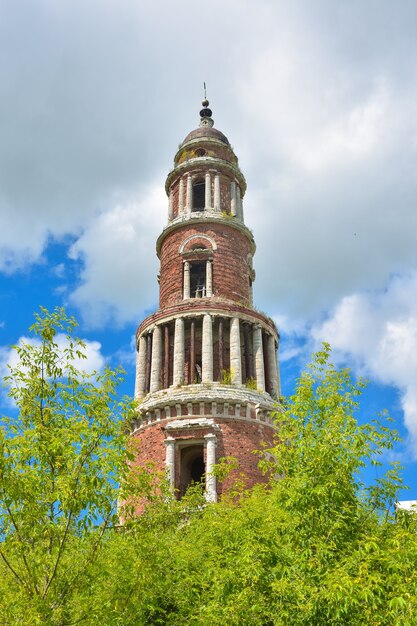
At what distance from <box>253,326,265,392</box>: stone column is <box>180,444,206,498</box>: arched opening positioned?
3.91 meters

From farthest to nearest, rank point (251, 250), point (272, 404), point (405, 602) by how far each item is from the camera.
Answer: point (251, 250)
point (272, 404)
point (405, 602)

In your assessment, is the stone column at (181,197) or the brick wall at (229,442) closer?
the brick wall at (229,442)

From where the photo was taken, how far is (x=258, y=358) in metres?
27.5

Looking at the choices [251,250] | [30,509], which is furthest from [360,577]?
[251,250]

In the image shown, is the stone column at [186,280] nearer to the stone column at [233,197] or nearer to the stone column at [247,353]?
the stone column at [247,353]

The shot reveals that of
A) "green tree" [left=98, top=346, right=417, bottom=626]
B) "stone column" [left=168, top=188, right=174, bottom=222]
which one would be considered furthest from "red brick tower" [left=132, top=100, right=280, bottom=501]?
"green tree" [left=98, top=346, right=417, bottom=626]

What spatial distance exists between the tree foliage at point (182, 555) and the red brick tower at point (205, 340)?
28.0ft

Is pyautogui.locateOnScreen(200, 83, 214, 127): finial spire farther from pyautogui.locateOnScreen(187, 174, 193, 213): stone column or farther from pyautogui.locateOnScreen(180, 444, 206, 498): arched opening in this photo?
pyautogui.locateOnScreen(180, 444, 206, 498): arched opening

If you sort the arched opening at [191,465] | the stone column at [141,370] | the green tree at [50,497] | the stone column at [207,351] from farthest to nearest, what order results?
the stone column at [141,370] < the stone column at [207,351] < the arched opening at [191,465] < the green tree at [50,497]

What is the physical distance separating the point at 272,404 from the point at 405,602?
57.3 feet

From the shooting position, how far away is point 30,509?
9164 mm

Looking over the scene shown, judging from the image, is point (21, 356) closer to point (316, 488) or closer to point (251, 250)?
point (316, 488)

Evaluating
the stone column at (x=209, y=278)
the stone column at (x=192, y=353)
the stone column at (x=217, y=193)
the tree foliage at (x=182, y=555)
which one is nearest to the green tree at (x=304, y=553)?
the tree foliage at (x=182, y=555)

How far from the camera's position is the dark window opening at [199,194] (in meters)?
34.0
